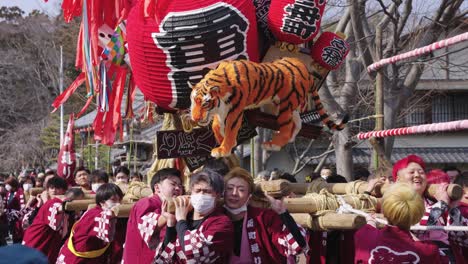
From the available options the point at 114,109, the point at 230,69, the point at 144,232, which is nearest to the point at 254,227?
the point at 144,232

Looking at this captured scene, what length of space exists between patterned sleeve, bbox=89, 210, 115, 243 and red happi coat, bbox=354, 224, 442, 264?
2105 millimetres

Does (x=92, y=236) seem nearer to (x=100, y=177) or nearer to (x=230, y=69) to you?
(x=230, y=69)

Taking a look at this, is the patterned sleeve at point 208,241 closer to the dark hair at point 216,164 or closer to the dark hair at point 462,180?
the dark hair at point 216,164

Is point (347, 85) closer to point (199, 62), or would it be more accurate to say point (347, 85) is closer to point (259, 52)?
point (259, 52)

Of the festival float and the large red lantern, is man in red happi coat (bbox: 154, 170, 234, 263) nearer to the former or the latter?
the festival float

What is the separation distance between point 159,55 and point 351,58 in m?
5.63

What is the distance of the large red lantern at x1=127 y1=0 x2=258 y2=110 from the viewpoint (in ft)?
14.5

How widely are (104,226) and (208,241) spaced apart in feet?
4.96

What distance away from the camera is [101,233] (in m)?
5.05

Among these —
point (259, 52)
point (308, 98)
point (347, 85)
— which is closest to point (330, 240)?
point (308, 98)

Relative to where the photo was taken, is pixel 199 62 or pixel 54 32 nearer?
pixel 199 62

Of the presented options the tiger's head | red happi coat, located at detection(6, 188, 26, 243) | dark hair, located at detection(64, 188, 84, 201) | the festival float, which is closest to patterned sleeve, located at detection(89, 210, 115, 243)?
the festival float

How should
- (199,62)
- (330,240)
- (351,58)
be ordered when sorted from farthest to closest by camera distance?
(351,58) → (330,240) → (199,62)

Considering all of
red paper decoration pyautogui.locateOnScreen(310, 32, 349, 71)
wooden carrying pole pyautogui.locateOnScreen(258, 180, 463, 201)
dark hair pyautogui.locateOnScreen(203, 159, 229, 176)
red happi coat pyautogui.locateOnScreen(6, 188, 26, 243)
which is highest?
red paper decoration pyautogui.locateOnScreen(310, 32, 349, 71)
